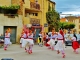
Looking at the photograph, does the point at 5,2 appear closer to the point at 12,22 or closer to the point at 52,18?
the point at 12,22

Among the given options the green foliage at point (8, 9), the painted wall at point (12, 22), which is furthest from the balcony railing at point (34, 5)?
the painted wall at point (12, 22)

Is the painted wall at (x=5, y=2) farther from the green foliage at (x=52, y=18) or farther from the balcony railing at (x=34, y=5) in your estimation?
the green foliage at (x=52, y=18)

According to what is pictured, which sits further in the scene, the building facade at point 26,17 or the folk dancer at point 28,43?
the building facade at point 26,17

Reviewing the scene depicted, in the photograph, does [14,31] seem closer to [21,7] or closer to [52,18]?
[21,7]

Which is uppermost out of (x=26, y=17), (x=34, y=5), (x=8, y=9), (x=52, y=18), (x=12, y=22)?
(x=34, y=5)

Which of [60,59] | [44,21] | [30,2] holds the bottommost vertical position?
[60,59]

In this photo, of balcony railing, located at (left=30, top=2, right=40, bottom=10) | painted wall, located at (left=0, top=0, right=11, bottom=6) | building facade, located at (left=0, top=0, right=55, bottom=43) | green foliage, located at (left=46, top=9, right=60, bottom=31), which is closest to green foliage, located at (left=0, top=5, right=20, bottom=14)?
building facade, located at (left=0, top=0, right=55, bottom=43)

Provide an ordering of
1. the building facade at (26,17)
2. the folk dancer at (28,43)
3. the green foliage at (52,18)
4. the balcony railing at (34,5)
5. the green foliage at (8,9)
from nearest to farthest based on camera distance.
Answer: the folk dancer at (28,43)
the building facade at (26,17)
the green foliage at (8,9)
the balcony railing at (34,5)
the green foliage at (52,18)

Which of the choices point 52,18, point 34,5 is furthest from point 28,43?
point 52,18

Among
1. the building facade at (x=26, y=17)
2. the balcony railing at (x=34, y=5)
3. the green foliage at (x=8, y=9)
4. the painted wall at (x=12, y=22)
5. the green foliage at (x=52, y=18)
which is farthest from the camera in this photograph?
the green foliage at (x=52, y=18)

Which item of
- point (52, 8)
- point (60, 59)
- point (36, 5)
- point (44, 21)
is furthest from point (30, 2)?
point (60, 59)

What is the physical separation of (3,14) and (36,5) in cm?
910

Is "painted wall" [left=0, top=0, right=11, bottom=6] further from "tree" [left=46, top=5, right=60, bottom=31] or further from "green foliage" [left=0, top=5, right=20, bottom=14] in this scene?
"tree" [left=46, top=5, right=60, bottom=31]

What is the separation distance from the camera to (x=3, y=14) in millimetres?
36500
